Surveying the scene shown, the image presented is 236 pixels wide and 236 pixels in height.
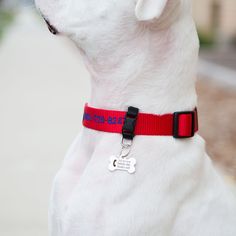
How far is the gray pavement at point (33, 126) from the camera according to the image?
4.89 meters

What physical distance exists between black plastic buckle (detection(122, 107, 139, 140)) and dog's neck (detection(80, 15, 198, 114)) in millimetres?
34

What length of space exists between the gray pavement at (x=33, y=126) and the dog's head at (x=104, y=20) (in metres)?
2.51

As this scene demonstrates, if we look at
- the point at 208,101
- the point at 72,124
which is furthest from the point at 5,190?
the point at 208,101

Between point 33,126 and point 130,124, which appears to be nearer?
point 130,124

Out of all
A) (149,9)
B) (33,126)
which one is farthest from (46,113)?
(149,9)

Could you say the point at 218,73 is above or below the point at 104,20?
above

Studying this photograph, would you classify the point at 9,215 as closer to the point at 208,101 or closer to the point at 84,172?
the point at 84,172

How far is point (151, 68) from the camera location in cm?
224

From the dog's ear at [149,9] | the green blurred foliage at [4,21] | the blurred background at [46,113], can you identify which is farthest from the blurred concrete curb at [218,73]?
the green blurred foliage at [4,21]

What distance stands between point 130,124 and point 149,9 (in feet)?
1.39

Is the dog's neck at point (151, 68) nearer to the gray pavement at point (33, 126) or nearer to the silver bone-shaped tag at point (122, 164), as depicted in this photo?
the silver bone-shaped tag at point (122, 164)

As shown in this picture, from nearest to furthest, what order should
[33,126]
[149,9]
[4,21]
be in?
[149,9]
[33,126]
[4,21]

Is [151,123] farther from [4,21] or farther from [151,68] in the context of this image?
[4,21]

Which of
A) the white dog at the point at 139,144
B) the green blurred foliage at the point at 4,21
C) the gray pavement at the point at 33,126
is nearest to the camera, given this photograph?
the white dog at the point at 139,144
